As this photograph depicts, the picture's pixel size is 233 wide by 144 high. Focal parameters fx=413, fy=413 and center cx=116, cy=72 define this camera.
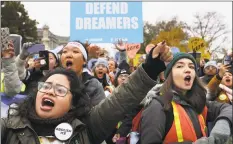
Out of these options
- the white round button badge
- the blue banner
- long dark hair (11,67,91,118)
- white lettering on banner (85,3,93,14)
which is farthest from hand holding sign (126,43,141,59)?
the white round button badge

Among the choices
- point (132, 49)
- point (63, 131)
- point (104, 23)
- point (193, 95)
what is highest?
point (104, 23)

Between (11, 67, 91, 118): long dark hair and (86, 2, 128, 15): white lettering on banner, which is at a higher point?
(86, 2, 128, 15): white lettering on banner

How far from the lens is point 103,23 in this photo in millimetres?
9344

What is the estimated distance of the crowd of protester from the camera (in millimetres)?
2273

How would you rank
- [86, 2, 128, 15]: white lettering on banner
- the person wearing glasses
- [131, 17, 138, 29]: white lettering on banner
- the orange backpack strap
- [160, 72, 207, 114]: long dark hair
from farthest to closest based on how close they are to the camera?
[131, 17, 138, 29]: white lettering on banner, [86, 2, 128, 15]: white lettering on banner, the orange backpack strap, [160, 72, 207, 114]: long dark hair, the person wearing glasses

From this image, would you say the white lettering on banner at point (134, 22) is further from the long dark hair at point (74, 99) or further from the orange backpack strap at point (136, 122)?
the long dark hair at point (74, 99)

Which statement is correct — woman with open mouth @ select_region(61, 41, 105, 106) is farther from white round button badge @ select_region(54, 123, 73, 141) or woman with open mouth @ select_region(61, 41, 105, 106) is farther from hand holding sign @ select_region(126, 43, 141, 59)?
hand holding sign @ select_region(126, 43, 141, 59)

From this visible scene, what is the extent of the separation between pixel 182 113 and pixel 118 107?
0.72 metres

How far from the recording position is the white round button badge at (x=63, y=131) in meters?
2.27

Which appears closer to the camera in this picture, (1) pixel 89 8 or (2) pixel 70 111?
(2) pixel 70 111

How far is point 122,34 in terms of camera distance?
951 cm

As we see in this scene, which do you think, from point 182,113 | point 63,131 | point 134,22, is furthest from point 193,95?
point 134,22

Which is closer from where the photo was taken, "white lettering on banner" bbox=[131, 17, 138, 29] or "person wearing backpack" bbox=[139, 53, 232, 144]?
"person wearing backpack" bbox=[139, 53, 232, 144]

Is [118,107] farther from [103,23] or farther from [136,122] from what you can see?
[103,23]
